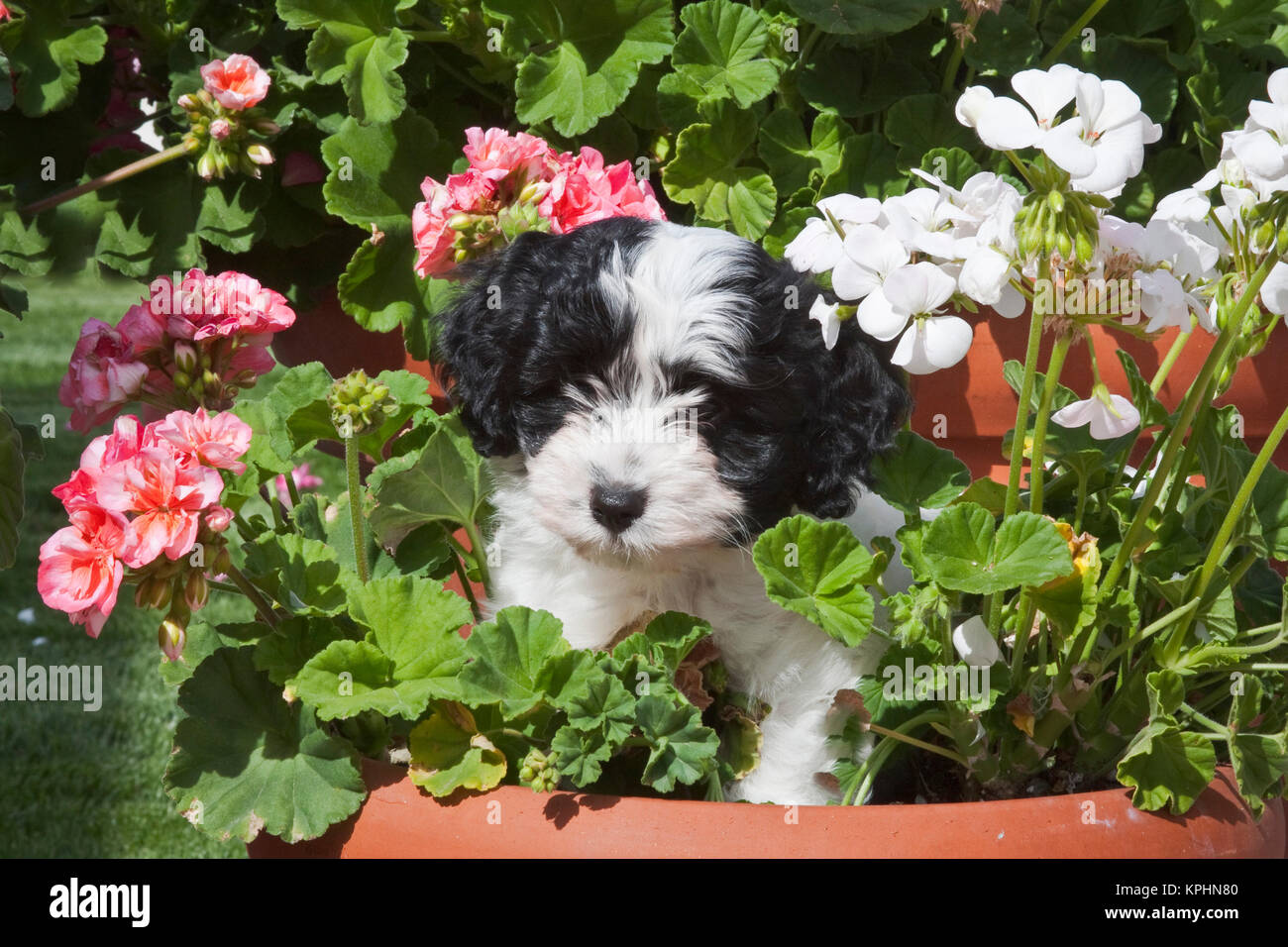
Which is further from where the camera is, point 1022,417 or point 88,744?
point 88,744

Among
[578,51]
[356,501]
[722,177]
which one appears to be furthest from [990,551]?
[578,51]

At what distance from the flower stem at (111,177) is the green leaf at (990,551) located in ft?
6.94

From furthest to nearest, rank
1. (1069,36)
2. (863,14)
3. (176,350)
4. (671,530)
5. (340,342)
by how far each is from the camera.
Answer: (340,342), (1069,36), (863,14), (176,350), (671,530)

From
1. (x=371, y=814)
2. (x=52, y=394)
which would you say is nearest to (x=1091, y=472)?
(x=371, y=814)

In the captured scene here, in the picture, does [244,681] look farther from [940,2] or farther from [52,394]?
[52,394]

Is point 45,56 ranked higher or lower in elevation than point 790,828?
higher

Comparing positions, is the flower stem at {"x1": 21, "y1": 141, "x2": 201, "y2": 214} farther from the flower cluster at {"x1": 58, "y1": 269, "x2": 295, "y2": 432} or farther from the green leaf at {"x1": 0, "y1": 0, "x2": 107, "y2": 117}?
the flower cluster at {"x1": 58, "y1": 269, "x2": 295, "y2": 432}

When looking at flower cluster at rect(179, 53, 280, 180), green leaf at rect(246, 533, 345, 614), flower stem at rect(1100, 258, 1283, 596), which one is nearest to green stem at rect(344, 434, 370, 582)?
green leaf at rect(246, 533, 345, 614)

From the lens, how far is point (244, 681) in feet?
6.98

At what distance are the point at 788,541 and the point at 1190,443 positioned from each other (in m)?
0.70

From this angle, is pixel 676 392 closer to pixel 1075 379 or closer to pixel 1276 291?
pixel 1276 291

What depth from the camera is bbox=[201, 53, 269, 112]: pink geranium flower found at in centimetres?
288

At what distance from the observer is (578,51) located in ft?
9.58

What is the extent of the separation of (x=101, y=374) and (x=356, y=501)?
46 cm
